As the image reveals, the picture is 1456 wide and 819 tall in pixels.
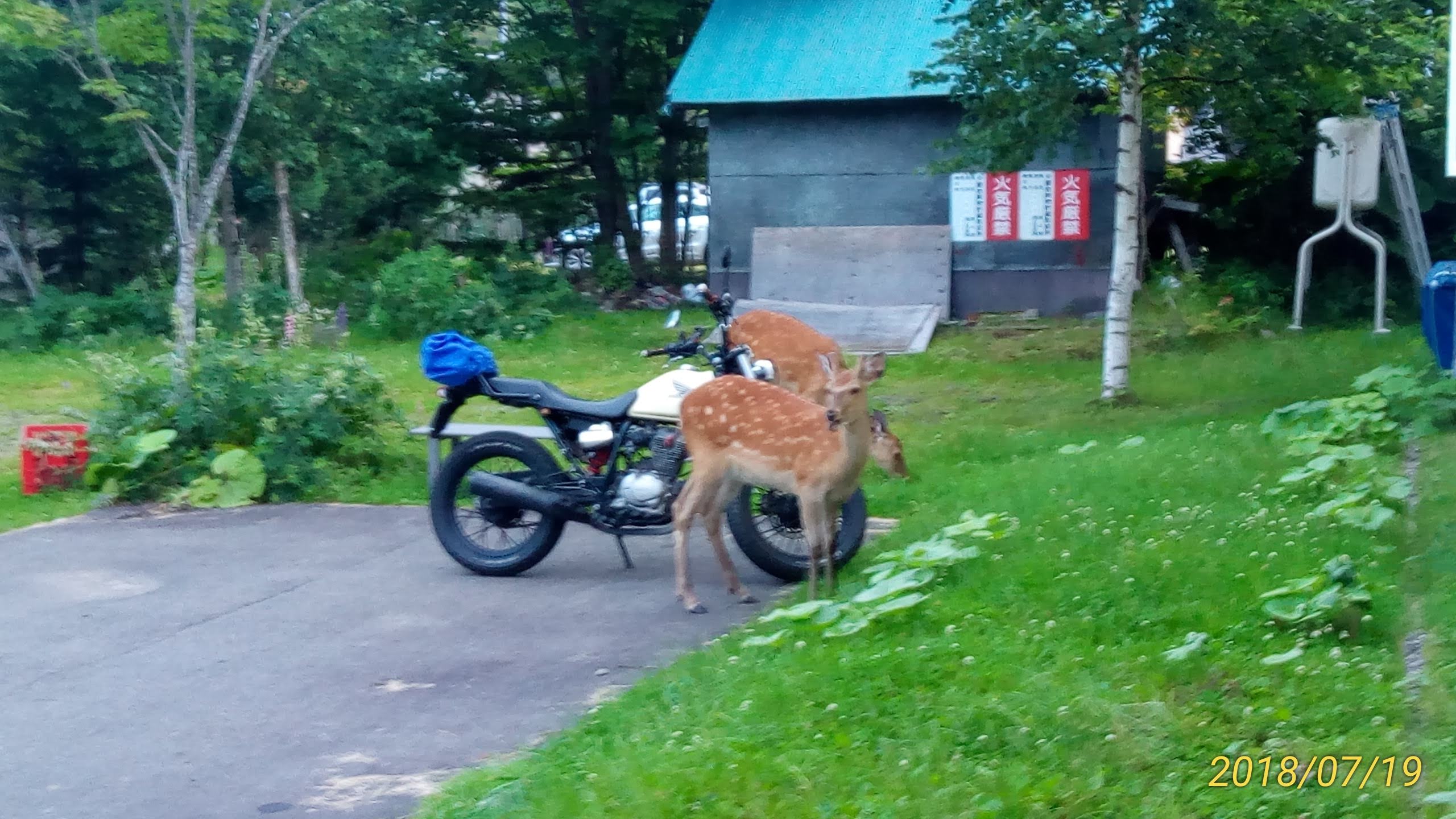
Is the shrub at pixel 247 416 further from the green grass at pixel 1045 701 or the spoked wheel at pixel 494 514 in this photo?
the green grass at pixel 1045 701

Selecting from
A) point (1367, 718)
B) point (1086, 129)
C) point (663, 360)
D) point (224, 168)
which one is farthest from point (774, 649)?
point (1086, 129)

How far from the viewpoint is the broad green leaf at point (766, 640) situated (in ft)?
19.9

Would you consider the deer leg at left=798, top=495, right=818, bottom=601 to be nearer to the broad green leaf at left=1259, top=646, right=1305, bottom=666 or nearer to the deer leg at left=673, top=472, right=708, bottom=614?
Result: the deer leg at left=673, top=472, right=708, bottom=614

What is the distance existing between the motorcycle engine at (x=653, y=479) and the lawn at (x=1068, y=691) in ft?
1.92

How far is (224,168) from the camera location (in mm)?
18391

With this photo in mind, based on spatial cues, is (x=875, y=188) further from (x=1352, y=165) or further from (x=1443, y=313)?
(x=1443, y=313)

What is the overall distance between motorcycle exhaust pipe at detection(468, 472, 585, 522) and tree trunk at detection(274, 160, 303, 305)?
52.9 ft

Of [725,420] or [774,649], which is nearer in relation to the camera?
[774,649]

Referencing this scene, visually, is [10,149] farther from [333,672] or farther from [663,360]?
[333,672]

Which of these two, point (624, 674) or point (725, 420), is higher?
point (725, 420)

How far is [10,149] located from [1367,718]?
77.0 feet

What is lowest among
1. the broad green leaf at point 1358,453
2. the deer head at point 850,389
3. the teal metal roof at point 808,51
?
the broad green leaf at point 1358,453

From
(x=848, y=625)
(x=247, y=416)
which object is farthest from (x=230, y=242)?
(x=848, y=625)

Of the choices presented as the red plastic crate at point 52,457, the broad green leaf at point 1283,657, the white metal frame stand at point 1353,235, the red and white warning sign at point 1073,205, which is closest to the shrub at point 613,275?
the red and white warning sign at point 1073,205
